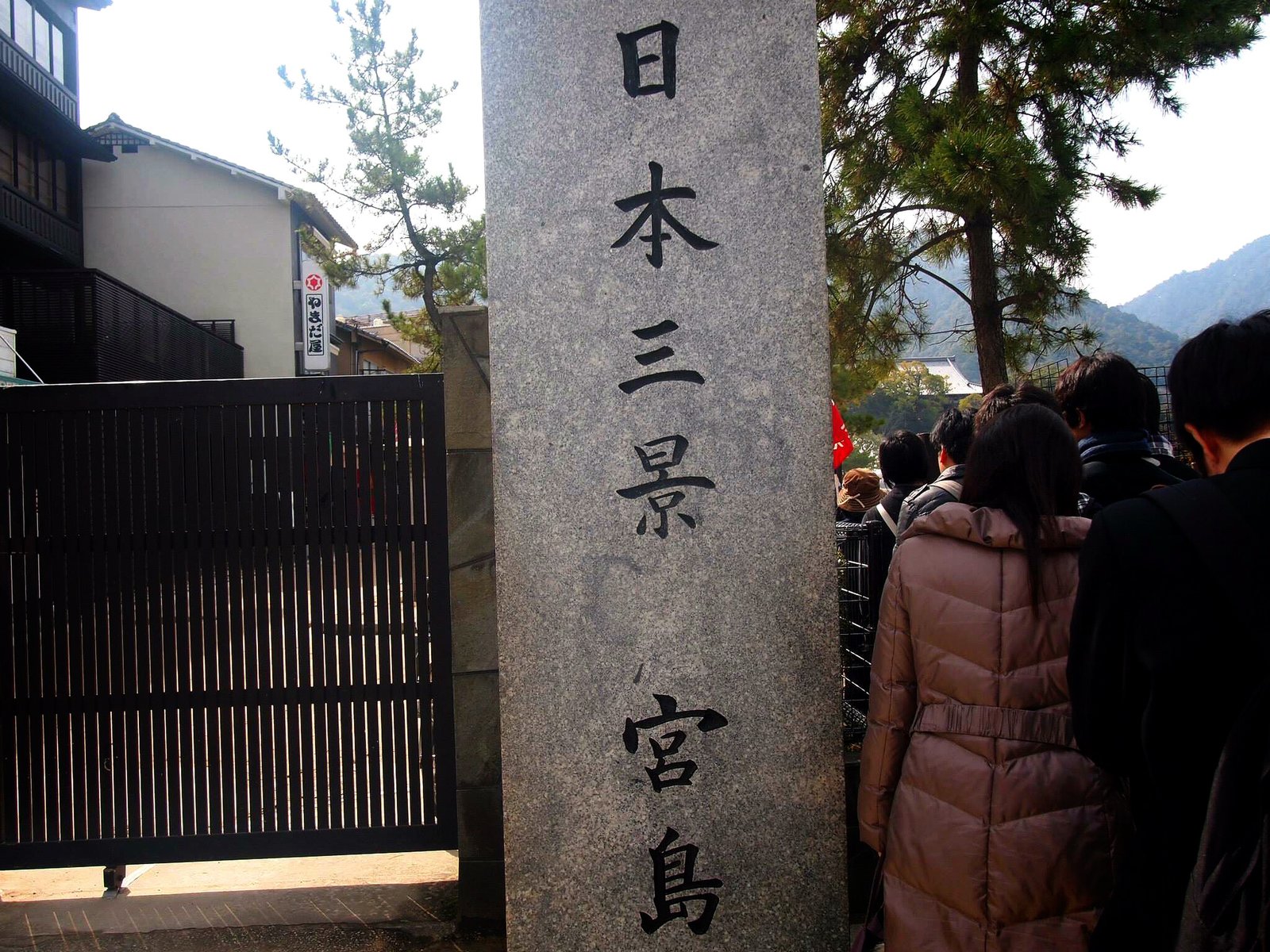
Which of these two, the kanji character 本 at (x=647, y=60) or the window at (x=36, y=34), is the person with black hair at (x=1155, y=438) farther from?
the window at (x=36, y=34)

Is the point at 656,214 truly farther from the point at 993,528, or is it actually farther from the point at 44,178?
the point at 44,178

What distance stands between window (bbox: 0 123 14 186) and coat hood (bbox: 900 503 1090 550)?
58.8 feet

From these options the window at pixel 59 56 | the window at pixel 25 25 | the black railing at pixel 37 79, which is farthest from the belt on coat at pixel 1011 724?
the window at pixel 59 56

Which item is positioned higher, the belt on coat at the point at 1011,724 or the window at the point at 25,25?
the window at the point at 25,25

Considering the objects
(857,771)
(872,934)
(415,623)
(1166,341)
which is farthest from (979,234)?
(1166,341)

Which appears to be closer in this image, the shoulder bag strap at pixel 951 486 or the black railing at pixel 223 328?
the shoulder bag strap at pixel 951 486

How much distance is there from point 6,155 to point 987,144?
16492 millimetres

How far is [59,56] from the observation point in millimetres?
17656

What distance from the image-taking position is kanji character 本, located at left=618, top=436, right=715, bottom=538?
2.82 metres

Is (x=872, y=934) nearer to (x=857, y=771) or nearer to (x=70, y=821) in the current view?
(x=857, y=771)

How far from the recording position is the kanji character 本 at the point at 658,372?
2.83 metres

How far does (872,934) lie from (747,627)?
0.88 meters

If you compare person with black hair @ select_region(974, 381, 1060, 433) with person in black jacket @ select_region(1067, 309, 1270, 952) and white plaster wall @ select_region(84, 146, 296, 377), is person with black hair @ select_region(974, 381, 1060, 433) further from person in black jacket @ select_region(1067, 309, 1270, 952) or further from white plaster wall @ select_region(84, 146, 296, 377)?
white plaster wall @ select_region(84, 146, 296, 377)

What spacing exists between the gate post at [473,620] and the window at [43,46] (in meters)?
17.8
